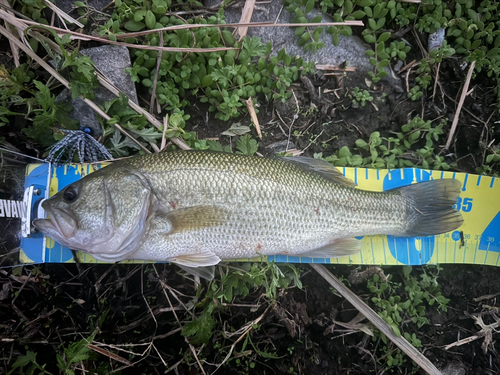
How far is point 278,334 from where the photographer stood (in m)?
2.94

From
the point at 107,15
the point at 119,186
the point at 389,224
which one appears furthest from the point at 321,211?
the point at 107,15

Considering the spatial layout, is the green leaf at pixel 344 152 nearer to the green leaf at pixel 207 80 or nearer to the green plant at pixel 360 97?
the green plant at pixel 360 97

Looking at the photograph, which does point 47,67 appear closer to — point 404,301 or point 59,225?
point 59,225

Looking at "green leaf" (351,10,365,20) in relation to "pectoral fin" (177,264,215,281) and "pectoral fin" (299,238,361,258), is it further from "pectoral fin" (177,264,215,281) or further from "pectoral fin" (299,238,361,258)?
"pectoral fin" (177,264,215,281)

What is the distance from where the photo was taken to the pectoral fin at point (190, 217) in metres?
2.37

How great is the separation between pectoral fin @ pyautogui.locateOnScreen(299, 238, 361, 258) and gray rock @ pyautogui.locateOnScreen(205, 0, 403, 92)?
5.78 ft

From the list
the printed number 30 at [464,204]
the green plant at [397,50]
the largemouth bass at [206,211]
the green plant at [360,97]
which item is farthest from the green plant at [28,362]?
the green plant at [397,50]

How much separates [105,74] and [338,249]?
274 cm

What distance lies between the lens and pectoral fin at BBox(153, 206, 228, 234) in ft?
7.77

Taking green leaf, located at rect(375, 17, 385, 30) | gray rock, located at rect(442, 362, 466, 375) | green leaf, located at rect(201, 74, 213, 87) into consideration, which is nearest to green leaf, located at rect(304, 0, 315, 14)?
green leaf, located at rect(375, 17, 385, 30)

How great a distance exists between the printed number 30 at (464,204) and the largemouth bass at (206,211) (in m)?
1.01

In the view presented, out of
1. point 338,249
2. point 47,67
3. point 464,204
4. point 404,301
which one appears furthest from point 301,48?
point 404,301

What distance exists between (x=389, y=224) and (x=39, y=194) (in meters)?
3.20

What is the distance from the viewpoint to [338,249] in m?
2.72
